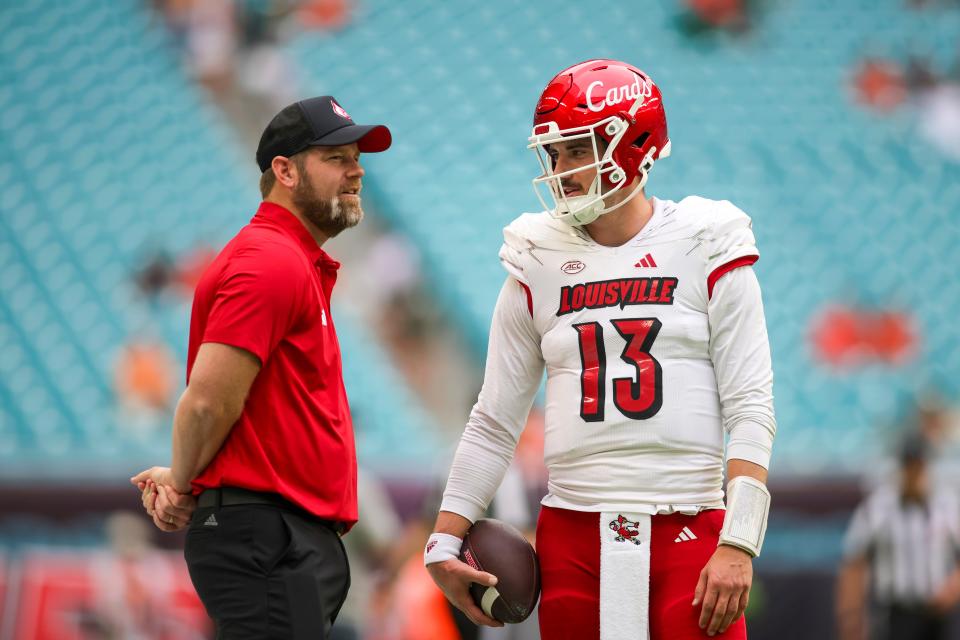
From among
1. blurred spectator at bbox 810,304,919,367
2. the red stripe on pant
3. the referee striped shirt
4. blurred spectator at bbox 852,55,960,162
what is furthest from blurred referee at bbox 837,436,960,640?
the red stripe on pant

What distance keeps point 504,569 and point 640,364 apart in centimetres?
51

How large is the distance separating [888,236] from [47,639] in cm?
516

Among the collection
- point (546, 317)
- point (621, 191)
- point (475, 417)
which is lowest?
point (475, 417)

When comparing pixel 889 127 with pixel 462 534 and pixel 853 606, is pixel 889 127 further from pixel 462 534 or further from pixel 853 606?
pixel 462 534

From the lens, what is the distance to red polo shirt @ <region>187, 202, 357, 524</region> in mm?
2256

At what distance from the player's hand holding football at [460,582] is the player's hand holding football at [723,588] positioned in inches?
17.8

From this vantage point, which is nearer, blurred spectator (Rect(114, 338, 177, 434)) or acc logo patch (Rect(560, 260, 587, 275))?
acc logo patch (Rect(560, 260, 587, 275))

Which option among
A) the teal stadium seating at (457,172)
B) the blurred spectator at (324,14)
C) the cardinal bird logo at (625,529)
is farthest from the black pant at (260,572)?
the blurred spectator at (324,14)

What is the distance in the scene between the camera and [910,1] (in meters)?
7.17

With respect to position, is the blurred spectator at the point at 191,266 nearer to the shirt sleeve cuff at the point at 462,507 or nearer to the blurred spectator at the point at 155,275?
the blurred spectator at the point at 155,275

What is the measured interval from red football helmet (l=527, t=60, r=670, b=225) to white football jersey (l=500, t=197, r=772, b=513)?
4.4 inches

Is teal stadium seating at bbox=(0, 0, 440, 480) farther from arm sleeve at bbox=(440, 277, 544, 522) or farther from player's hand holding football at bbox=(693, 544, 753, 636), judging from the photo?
player's hand holding football at bbox=(693, 544, 753, 636)

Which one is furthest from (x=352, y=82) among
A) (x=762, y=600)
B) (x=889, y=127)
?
(x=762, y=600)

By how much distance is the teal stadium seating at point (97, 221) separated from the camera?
6160 millimetres
